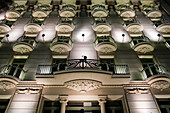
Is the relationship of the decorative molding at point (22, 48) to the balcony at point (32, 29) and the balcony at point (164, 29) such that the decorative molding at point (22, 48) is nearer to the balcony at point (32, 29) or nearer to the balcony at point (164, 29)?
the balcony at point (32, 29)

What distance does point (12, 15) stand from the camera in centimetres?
2047

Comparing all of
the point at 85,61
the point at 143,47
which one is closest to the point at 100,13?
the point at 143,47

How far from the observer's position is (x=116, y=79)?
11.1 m

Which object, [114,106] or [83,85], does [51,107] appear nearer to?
[83,85]

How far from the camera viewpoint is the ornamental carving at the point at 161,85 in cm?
1092

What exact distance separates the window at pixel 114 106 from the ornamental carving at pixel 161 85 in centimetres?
270

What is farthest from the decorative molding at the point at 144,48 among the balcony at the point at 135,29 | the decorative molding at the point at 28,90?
the decorative molding at the point at 28,90

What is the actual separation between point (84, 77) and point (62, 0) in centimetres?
1767

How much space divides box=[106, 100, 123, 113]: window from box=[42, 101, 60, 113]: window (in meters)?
3.52

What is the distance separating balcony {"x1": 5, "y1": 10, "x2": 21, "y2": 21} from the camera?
799 inches

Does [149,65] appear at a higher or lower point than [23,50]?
lower

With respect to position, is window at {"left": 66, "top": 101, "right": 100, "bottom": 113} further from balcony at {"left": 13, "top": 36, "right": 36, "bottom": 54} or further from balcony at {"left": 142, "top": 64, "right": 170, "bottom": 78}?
balcony at {"left": 13, "top": 36, "right": 36, "bottom": 54}

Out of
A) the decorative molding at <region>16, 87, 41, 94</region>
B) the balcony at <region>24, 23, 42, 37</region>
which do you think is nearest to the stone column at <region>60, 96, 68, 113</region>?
the decorative molding at <region>16, 87, 41, 94</region>

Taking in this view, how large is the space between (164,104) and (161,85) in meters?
1.38
